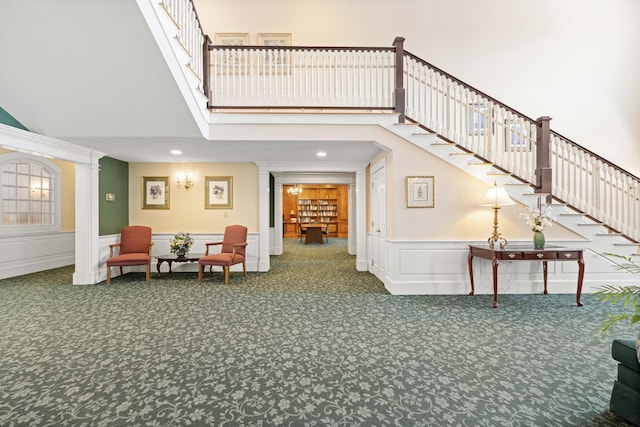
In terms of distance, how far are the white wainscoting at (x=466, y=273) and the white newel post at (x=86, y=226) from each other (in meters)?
5.47

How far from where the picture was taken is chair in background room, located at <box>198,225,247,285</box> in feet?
18.9

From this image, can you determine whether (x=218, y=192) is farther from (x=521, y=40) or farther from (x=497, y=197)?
(x=521, y=40)

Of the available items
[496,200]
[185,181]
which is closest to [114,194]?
[185,181]

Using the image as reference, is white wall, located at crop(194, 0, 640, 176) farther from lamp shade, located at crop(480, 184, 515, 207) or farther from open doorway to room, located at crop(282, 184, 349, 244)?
open doorway to room, located at crop(282, 184, 349, 244)

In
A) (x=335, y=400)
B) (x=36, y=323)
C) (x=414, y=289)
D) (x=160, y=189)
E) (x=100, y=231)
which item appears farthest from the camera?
(x=160, y=189)

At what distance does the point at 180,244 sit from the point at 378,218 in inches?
161

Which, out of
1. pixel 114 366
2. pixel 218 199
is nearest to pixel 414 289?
pixel 114 366

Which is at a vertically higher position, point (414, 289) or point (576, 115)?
point (576, 115)

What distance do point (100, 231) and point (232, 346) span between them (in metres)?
4.76

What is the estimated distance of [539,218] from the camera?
4.54 meters

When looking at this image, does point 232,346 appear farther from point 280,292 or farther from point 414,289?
point 414,289

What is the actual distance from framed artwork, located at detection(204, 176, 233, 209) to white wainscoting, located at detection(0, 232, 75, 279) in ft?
12.8

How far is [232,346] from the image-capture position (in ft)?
10.00

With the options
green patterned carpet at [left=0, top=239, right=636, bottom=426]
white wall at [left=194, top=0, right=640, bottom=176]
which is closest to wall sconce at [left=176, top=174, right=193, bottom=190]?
green patterned carpet at [left=0, top=239, right=636, bottom=426]
